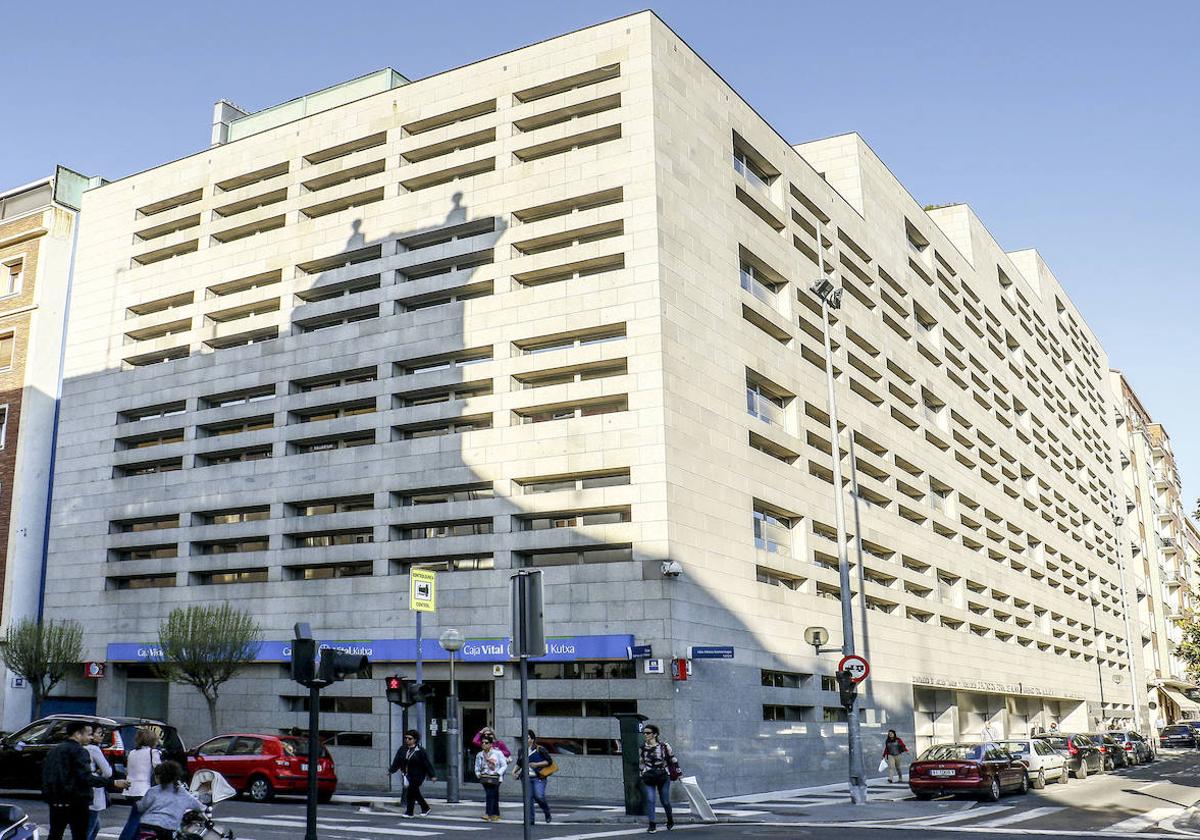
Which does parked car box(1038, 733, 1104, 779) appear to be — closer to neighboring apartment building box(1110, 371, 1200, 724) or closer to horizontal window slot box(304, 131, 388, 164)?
horizontal window slot box(304, 131, 388, 164)

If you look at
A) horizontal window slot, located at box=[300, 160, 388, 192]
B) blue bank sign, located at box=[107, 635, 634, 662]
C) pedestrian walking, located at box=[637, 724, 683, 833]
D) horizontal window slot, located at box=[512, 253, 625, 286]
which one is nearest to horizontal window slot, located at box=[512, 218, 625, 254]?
horizontal window slot, located at box=[512, 253, 625, 286]

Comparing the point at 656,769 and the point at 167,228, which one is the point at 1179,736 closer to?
the point at 656,769

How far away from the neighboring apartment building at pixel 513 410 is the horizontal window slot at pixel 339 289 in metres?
0.17

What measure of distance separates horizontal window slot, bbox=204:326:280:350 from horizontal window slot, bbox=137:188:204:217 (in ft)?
21.0

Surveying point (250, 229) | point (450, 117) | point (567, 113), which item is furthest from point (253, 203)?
point (567, 113)

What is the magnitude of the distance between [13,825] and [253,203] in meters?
32.5

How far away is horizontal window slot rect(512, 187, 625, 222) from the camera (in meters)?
33.2

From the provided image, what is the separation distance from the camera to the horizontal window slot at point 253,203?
40.0 m

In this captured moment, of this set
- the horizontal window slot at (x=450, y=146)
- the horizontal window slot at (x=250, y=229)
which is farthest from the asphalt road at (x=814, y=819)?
the horizontal window slot at (x=250, y=229)

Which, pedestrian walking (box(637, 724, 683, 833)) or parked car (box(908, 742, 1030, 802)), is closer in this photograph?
pedestrian walking (box(637, 724, 683, 833))

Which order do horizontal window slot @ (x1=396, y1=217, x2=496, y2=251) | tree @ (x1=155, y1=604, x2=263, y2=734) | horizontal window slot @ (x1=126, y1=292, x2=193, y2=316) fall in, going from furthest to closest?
horizontal window slot @ (x1=126, y1=292, x2=193, y2=316) < horizontal window slot @ (x1=396, y1=217, x2=496, y2=251) < tree @ (x1=155, y1=604, x2=263, y2=734)

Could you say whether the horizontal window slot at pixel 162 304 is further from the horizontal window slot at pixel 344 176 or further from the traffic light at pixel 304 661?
the traffic light at pixel 304 661

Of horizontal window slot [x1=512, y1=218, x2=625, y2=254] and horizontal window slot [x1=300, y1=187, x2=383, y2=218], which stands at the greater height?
horizontal window slot [x1=300, y1=187, x2=383, y2=218]

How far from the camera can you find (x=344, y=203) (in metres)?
38.5
